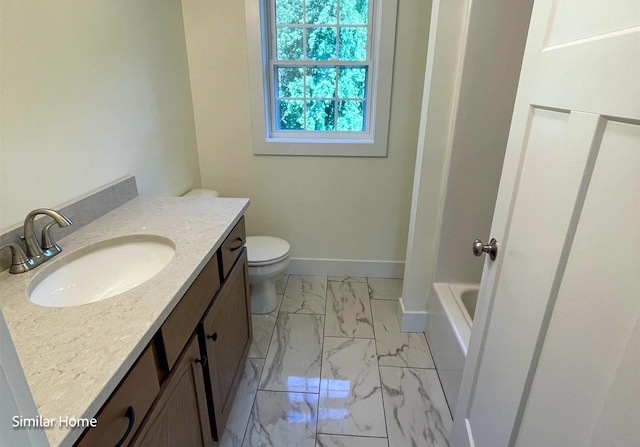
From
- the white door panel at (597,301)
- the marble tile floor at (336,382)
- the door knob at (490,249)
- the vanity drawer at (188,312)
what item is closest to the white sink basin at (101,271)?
the vanity drawer at (188,312)

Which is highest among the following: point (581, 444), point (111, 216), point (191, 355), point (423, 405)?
point (111, 216)

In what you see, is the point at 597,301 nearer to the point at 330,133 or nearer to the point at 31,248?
the point at 31,248

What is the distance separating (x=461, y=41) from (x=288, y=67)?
1187 millimetres

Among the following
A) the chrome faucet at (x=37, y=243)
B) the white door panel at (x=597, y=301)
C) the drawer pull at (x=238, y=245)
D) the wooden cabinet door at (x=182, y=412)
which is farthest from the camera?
the drawer pull at (x=238, y=245)

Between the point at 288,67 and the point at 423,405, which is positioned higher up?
the point at 288,67

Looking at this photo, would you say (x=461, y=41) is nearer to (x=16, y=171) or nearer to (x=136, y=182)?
(x=136, y=182)

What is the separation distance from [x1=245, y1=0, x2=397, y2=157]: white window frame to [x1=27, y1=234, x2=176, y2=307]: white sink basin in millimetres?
1344

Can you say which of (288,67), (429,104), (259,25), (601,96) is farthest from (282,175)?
(601,96)

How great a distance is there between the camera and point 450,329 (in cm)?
166

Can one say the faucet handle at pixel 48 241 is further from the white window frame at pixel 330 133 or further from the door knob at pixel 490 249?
the white window frame at pixel 330 133

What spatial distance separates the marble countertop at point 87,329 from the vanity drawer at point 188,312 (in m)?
0.05

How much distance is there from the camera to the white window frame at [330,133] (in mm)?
2107

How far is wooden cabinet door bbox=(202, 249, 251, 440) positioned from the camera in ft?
4.08

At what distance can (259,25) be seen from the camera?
2.13 meters
